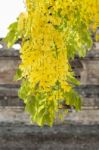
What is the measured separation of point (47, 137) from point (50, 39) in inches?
178

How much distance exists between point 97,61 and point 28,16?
209 inches

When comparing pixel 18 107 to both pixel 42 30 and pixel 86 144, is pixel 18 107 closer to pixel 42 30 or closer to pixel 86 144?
pixel 86 144

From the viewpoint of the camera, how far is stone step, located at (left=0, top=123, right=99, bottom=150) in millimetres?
8148

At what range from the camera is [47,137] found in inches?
323

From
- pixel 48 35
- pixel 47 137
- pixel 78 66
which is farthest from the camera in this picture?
pixel 78 66

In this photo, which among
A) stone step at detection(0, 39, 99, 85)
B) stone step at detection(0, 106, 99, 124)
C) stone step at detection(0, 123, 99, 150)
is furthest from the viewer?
stone step at detection(0, 39, 99, 85)

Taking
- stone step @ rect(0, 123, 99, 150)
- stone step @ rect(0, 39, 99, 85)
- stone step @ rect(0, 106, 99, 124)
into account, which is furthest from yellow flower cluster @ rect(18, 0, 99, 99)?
stone step @ rect(0, 39, 99, 85)

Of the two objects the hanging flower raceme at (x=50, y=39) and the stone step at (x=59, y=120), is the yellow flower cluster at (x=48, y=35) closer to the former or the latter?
the hanging flower raceme at (x=50, y=39)

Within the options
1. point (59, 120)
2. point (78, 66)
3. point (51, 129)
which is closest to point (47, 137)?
point (51, 129)

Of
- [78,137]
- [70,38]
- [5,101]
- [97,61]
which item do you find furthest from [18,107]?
[70,38]

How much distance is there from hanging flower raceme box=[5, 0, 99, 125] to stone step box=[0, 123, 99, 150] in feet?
13.5

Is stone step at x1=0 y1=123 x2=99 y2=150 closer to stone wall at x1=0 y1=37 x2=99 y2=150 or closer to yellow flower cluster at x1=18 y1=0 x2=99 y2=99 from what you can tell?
stone wall at x1=0 y1=37 x2=99 y2=150

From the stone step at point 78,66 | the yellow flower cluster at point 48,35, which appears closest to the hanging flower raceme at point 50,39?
the yellow flower cluster at point 48,35

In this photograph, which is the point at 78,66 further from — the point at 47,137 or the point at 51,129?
the point at 47,137
